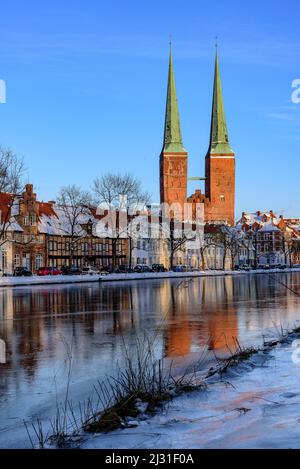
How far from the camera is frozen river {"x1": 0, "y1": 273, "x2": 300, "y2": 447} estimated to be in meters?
10.5

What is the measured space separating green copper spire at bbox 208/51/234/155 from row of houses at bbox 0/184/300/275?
3366cm

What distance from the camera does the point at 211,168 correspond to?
17125 cm

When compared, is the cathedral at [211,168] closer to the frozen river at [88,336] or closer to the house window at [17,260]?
the house window at [17,260]

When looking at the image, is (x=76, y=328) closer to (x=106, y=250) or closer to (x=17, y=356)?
(x=17, y=356)

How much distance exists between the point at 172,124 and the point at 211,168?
18.1 metres

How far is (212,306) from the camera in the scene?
2927 centimetres

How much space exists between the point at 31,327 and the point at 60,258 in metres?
78.1

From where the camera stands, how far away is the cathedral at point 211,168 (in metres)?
165

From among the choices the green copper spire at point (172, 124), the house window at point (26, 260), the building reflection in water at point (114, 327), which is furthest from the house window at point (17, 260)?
the green copper spire at point (172, 124)

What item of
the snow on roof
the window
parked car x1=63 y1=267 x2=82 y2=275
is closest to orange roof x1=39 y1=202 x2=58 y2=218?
the window

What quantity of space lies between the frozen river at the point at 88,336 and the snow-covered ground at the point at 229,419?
1710 mm
